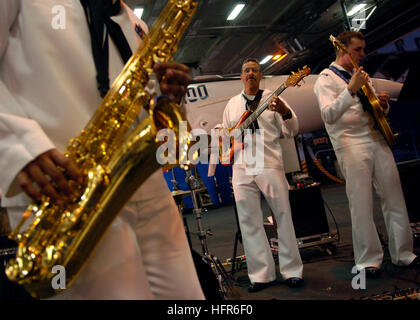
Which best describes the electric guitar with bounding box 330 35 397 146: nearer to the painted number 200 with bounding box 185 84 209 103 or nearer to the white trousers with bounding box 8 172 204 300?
the white trousers with bounding box 8 172 204 300

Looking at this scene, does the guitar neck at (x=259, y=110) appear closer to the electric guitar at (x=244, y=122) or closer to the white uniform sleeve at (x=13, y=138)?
the electric guitar at (x=244, y=122)

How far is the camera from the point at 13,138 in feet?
3.31

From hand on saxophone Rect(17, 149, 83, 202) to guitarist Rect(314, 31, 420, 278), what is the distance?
2.77 meters

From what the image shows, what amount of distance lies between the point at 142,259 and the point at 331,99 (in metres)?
2.81

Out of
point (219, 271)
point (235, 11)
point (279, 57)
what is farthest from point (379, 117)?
point (279, 57)

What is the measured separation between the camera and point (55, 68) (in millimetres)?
1100

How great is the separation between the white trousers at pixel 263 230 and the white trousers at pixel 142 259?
7.36ft

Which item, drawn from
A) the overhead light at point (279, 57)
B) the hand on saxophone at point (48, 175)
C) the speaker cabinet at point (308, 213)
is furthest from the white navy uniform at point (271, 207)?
the overhead light at point (279, 57)

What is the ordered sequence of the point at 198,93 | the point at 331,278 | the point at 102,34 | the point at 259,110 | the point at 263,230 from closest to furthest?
the point at 102,34 < the point at 331,278 < the point at 263,230 < the point at 259,110 < the point at 198,93

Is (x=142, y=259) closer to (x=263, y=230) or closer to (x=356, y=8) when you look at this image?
(x=263, y=230)

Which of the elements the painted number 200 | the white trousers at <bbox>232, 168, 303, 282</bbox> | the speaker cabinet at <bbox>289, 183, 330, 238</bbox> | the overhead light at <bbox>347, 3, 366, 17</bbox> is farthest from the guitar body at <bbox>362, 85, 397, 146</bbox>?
the overhead light at <bbox>347, 3, 366, 17</bbox>

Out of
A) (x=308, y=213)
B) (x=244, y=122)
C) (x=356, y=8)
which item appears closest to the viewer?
(x=244, y=122)
